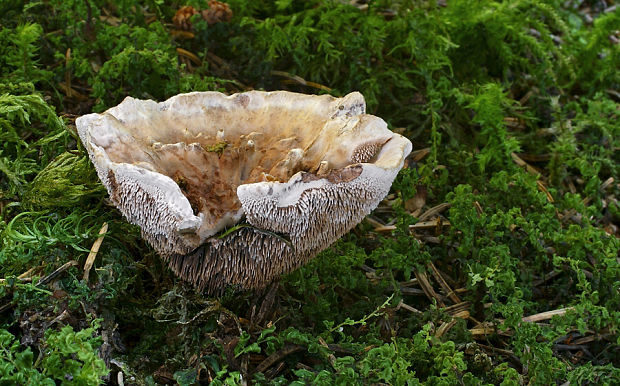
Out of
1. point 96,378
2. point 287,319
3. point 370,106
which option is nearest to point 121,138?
point 96,378

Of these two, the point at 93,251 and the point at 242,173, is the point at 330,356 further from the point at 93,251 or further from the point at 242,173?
the point at 93,251

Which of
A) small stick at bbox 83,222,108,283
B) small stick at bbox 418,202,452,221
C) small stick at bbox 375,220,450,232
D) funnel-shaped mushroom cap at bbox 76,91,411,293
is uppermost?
funnel-shaped mushroom cap at bbox 76,91,411,293

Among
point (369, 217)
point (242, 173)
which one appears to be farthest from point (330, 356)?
point (369, 217)

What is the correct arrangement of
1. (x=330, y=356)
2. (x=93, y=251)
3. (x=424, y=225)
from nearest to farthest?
1. (x=330, y=356)
2. (x=93, y=251)
3. (x=424, y=225)

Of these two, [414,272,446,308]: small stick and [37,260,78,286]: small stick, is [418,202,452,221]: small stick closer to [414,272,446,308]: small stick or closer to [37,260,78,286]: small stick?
[414,272,446,308]: small stick

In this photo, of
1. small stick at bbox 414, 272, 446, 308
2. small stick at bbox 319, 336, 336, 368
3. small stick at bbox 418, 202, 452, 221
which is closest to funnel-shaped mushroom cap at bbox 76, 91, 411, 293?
small stick at bbox 319, 336, 336, 368

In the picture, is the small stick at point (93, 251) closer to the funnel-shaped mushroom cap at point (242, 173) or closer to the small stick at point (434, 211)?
the funnel-shaped mushroom cap at point (242, 173)
